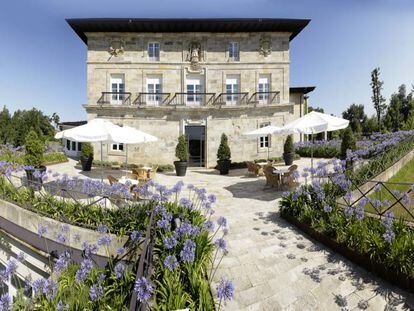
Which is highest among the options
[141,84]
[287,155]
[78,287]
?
[141,84]

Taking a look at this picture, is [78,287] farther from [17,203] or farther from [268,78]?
[268,78]

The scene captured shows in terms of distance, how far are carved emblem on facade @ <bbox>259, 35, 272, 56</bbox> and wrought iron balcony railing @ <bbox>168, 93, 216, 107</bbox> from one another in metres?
5.03

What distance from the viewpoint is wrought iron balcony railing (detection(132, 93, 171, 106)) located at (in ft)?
61.8

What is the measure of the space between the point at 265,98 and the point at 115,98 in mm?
11434

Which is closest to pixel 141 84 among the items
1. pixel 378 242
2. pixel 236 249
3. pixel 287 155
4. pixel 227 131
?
pixel 227 131

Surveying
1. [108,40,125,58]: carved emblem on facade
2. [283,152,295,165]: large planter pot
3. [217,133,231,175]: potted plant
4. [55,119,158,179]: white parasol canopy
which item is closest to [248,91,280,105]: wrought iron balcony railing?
[283,152,295,165]: large planter pot

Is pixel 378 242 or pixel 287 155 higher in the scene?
pixel 287 155

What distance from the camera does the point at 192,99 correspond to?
19375mm

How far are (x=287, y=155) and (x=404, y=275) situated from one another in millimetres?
13418

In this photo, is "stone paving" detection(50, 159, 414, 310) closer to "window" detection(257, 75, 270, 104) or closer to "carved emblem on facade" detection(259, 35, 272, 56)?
"window" detection(257, 75, 270, 104)

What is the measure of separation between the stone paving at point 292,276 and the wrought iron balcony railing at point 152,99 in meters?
14.6

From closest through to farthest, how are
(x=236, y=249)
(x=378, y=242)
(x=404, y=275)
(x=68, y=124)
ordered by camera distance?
(x=404, y=275) → (x=378, y=242) → (x=236, y=249) → (x=68, y=124)

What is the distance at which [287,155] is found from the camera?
1703cm

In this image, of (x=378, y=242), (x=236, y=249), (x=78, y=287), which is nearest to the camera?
(x=78, y=287)
